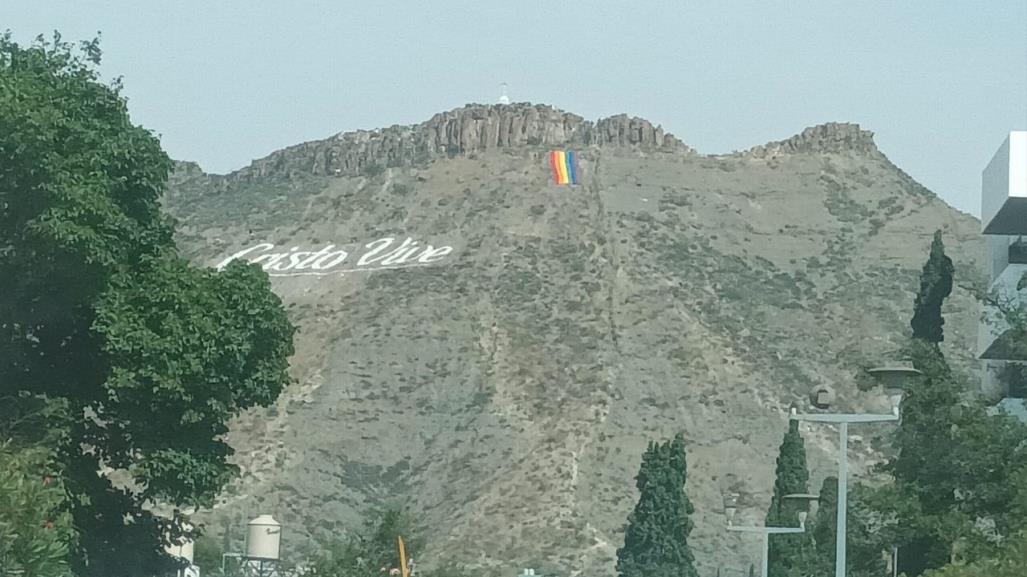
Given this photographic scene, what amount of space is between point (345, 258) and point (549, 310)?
64.6 feet

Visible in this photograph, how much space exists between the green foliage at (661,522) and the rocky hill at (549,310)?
15325mm

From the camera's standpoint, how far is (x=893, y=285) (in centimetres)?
13650

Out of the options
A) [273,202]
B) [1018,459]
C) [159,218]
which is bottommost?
[1018,459]

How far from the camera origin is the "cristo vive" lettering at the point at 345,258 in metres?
141

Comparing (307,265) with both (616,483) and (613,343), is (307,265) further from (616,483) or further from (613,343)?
(616,483)

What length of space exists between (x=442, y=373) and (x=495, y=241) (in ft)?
63.4

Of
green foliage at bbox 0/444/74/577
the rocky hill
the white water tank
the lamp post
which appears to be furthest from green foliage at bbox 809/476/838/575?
the rocky hill

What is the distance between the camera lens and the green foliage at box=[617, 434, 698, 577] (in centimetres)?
8275

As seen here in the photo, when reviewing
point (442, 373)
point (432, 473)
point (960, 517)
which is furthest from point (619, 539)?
point (960, 517)

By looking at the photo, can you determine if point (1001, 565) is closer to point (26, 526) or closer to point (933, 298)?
point (26, 526)

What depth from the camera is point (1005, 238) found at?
5619 cm

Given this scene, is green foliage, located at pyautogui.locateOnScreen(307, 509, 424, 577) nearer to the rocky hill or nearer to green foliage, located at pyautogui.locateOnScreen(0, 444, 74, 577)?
green foliage, located at pyautogui.locateOnScreen(0, 444, 74, 577)

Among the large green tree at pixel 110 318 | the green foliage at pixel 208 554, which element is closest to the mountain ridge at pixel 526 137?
the green foliage at pixel 208 554

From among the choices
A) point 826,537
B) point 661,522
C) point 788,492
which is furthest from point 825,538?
point 661,522
